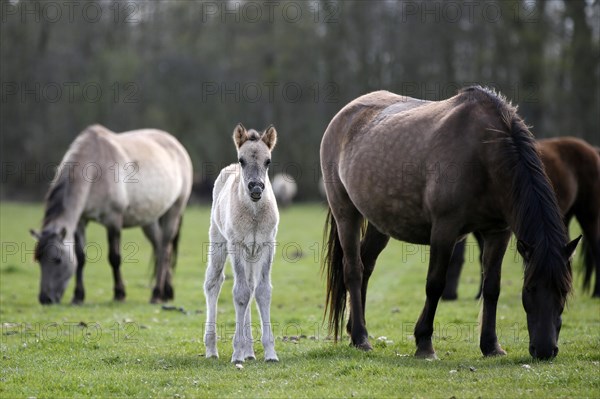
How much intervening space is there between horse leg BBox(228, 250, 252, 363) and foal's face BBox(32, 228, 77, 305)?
575 cm

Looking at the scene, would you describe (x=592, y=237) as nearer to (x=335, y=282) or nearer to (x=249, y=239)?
(x=335, y=282)

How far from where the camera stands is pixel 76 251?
13.0m

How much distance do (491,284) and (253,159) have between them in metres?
2.69

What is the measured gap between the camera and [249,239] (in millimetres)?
7465

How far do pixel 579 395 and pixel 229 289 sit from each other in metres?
9.72

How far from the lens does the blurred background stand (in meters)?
37.8

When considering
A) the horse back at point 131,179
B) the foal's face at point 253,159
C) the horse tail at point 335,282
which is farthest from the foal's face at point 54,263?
the foal's face at point 253,159

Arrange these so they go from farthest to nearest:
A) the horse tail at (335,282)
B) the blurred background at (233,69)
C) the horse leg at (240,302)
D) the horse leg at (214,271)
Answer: the blurred background at (233,69)
the horse tail at (335,282)
the horse leg at (214,271)
the horse leg at (240,302)

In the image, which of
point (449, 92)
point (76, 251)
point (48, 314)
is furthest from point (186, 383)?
point (449, 92)

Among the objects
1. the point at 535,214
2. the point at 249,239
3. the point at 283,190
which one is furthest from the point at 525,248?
the point at 283,190

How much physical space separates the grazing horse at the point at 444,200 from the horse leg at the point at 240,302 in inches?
51.6

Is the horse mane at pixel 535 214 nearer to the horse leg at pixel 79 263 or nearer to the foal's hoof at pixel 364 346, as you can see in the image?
the foal's hoof at pixel 364 346

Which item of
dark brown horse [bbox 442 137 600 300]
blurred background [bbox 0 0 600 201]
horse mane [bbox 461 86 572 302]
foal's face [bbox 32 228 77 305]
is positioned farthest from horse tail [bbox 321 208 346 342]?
blurred background [bbox 0 0 600 201]

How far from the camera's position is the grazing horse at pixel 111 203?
40.8ft
